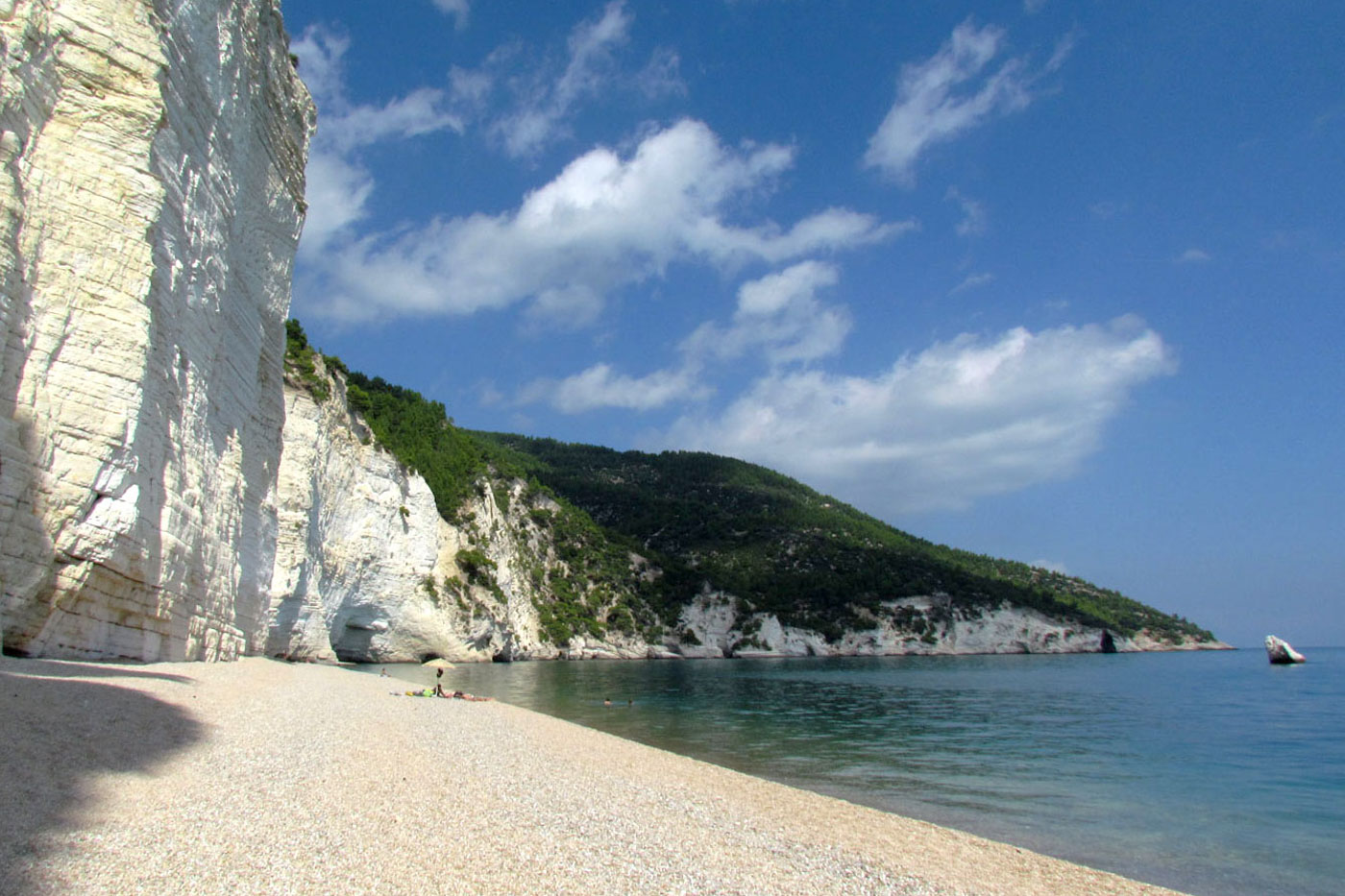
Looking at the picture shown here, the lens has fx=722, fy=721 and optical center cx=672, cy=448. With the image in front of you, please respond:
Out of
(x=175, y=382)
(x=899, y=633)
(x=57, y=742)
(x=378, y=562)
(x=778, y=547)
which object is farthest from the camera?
(x=778, y=547)

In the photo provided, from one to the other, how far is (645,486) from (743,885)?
4825 inches

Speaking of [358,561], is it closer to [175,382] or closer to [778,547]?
[175,382]

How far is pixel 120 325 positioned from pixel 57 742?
9228 mm

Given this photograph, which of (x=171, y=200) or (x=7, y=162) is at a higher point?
(x=171, y=200)

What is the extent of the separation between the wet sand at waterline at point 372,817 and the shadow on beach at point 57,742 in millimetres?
23

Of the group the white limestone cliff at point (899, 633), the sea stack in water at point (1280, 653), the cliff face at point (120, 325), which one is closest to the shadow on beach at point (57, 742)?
the cliff face at point (120, 325)

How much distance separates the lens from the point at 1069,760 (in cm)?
1656

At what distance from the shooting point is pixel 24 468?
11.1 meters

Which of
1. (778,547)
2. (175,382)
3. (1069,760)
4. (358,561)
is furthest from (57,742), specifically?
(778,547)

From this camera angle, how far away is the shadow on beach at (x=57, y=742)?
188 inches

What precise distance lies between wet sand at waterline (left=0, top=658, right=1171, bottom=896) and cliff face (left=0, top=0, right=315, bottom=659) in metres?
1.93

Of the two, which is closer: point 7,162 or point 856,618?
point 7,162

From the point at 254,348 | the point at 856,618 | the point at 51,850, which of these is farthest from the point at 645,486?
the point at 51,850

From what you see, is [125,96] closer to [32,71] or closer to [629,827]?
[32,71]
